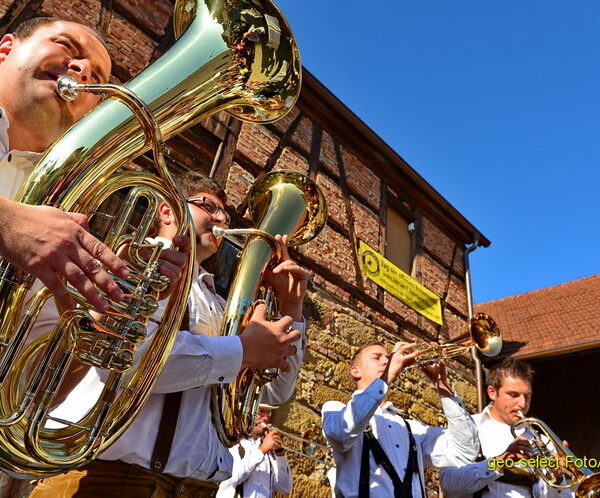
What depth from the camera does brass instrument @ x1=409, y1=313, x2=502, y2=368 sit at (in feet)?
11.8

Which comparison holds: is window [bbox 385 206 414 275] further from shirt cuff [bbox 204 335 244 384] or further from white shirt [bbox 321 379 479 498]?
shirt cuff [bbox 204 335 244 384]

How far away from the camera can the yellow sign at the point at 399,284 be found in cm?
682

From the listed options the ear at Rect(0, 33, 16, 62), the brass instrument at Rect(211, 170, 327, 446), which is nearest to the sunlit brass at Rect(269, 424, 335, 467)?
the brass instrument at Rect(211, 170, 327, 446)

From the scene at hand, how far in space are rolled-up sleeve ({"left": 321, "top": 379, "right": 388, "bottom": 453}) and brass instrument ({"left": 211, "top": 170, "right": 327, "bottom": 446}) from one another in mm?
876

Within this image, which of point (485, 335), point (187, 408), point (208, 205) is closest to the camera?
point (187, 408)

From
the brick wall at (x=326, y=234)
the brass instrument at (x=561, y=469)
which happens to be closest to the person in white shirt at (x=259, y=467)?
the brick wall at (x=326, y=234)

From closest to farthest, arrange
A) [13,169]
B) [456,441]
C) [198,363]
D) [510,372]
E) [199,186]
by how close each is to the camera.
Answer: [13,169]
[198,363]
[199,186]
[456,441]
[510,372]

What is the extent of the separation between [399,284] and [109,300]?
21.2 feet

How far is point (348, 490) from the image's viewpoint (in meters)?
2.74

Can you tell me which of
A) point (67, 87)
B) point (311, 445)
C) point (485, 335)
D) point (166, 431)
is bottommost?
point (166, 431)

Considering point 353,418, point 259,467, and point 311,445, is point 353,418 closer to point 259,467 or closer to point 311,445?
point 259,467

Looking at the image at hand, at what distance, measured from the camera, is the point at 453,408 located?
3.19 metres

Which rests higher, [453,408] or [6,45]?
[6,45]

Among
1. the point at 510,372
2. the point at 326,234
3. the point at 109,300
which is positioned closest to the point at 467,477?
the point at 510,372
